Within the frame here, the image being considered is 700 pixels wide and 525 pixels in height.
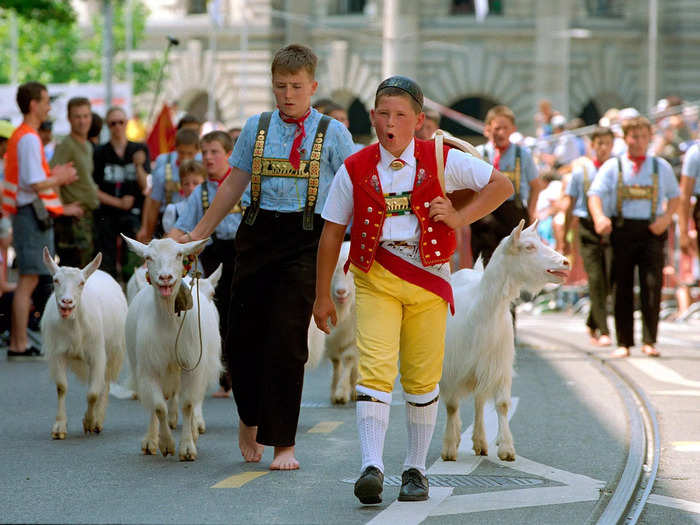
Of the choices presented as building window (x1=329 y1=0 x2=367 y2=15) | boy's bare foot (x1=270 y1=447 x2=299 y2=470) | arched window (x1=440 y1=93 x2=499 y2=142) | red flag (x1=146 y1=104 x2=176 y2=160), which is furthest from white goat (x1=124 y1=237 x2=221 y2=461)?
building window (x1=329 y1=0 x2=367 y2=15)

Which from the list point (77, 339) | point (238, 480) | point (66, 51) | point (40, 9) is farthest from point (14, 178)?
point (66, 51)

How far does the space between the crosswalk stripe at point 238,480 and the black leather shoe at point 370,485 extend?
881 mm

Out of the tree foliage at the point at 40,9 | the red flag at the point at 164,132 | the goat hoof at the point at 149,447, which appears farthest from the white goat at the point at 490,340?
the tree foliage at the point at 40,9

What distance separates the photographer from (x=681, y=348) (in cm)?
1566

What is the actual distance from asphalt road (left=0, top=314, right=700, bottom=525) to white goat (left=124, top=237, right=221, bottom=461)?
18 centimetres

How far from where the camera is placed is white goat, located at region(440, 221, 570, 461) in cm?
873

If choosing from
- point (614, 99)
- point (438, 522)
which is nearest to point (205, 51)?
point (614, 99)

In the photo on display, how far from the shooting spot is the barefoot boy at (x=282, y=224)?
812cm

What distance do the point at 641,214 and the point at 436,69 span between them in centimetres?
3429

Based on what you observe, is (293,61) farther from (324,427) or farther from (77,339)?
(324,427)

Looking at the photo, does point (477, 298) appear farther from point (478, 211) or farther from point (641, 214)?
point (641, 214)

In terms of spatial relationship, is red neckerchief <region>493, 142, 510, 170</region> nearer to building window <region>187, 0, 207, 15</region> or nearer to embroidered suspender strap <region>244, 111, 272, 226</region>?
embroidered suspender strap <region>244, 111, 272, 226</region>

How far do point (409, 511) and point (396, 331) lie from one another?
0.86 m

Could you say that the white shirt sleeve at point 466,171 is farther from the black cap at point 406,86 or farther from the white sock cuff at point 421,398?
the white sock cuff at point 421,398
